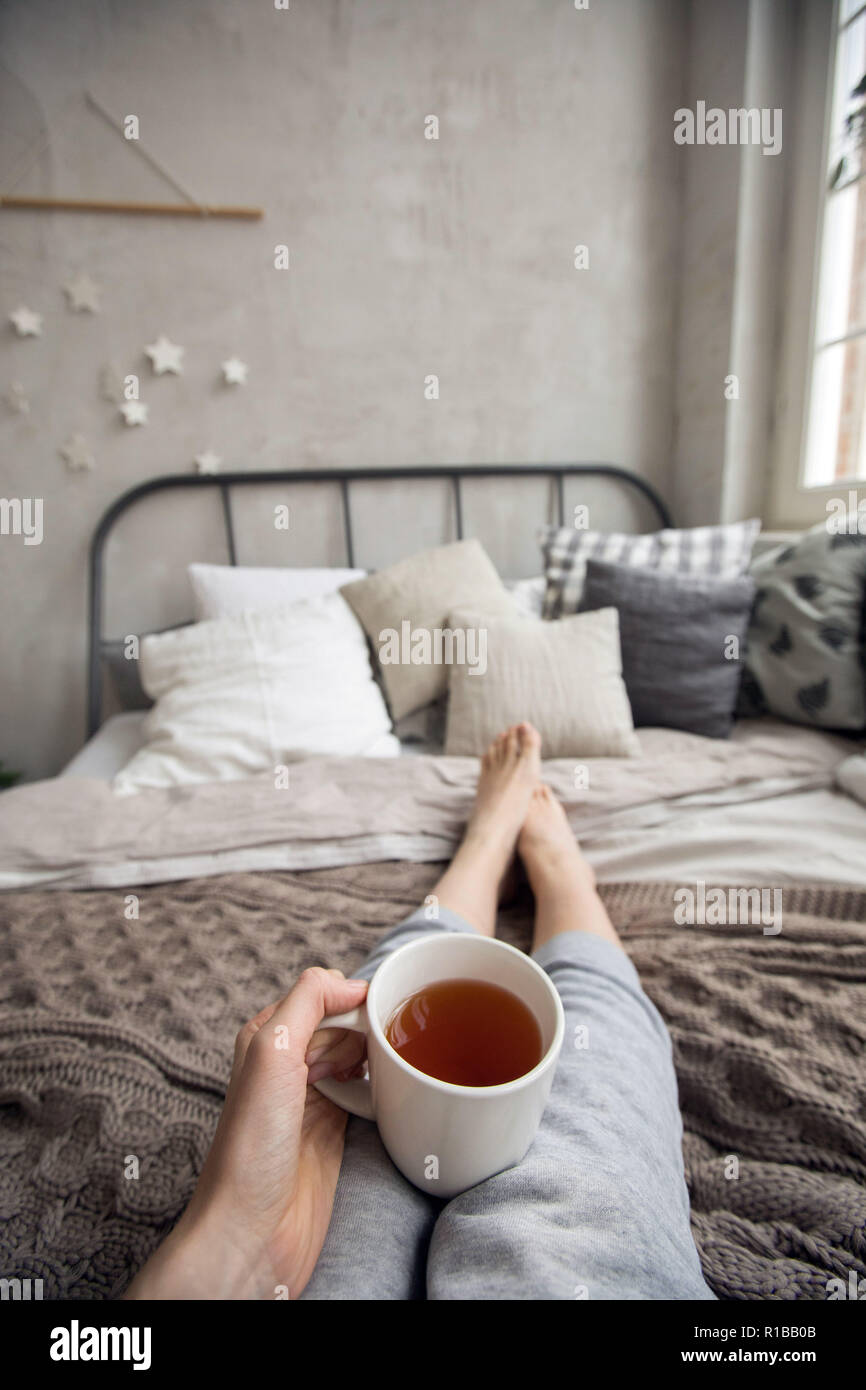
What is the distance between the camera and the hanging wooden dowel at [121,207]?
1444mm

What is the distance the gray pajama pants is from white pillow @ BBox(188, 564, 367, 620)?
44.8 inches

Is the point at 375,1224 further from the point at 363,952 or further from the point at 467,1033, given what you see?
the point at 363,952

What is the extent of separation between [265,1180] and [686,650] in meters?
1.10

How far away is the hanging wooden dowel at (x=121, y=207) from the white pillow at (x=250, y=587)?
0.87 m

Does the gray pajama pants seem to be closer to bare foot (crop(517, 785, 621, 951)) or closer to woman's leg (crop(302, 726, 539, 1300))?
woman's leg (crop(302, 726, 539, 1300))

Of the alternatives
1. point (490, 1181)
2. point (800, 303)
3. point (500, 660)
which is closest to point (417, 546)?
point (500, 660)

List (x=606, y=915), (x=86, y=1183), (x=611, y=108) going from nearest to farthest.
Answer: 1. (x=86, y=1183)
2. (x=606, y=915)
3. (x=611, y=108)

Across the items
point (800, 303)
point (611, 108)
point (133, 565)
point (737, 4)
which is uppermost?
point (737, 4)

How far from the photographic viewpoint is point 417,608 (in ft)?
4.29

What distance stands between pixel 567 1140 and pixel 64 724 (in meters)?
1.74

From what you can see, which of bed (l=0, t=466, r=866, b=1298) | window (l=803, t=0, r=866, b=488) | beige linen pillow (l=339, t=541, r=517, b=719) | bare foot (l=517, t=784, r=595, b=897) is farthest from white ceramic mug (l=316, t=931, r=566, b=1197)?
window (l=803, t=0, r=866, b=488)

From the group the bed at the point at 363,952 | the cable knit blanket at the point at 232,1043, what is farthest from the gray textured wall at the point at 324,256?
the cable knit blanket at the point at 232,1043
